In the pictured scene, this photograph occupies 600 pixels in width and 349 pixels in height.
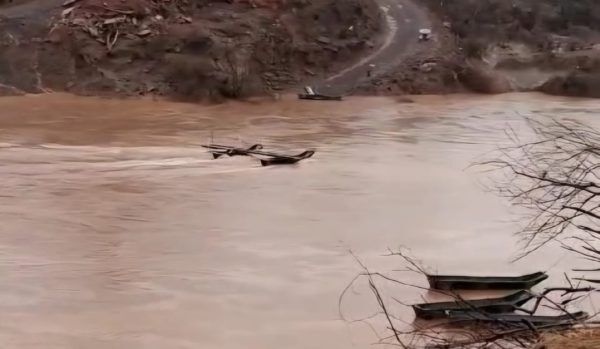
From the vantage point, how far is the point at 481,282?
1332 cm

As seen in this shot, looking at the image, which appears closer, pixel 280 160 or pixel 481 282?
pixel 481 282

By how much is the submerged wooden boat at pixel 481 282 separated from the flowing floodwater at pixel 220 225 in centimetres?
45

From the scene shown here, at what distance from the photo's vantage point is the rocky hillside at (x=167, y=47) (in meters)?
34.4

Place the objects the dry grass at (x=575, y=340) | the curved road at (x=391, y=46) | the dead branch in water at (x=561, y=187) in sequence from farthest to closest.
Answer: the curved road at (x=391, y=46) < the dead branch in water at (x=561, y=187) < the dry grass at (x=575, y=340)

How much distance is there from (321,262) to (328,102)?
20.4m

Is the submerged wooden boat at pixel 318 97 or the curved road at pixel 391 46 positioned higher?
the curved road at pixel 391 46

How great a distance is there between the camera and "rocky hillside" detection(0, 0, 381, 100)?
34.4 metres

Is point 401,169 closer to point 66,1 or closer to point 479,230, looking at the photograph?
point 479,230

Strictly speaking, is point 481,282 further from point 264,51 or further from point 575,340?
point 264,51

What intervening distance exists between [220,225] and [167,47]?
20.5m

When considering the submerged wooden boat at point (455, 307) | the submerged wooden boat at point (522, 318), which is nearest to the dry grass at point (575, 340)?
the submerged wooden boat at point (522, 318)

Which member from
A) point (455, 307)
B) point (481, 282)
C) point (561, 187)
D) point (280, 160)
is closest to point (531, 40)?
point (280, 160)

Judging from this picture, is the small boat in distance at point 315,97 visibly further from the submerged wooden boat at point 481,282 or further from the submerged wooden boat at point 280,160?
the submerged wooden boat at point 481,282

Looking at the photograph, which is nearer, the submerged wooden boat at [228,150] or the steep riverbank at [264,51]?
the submerged wooden boat at [228,150]
